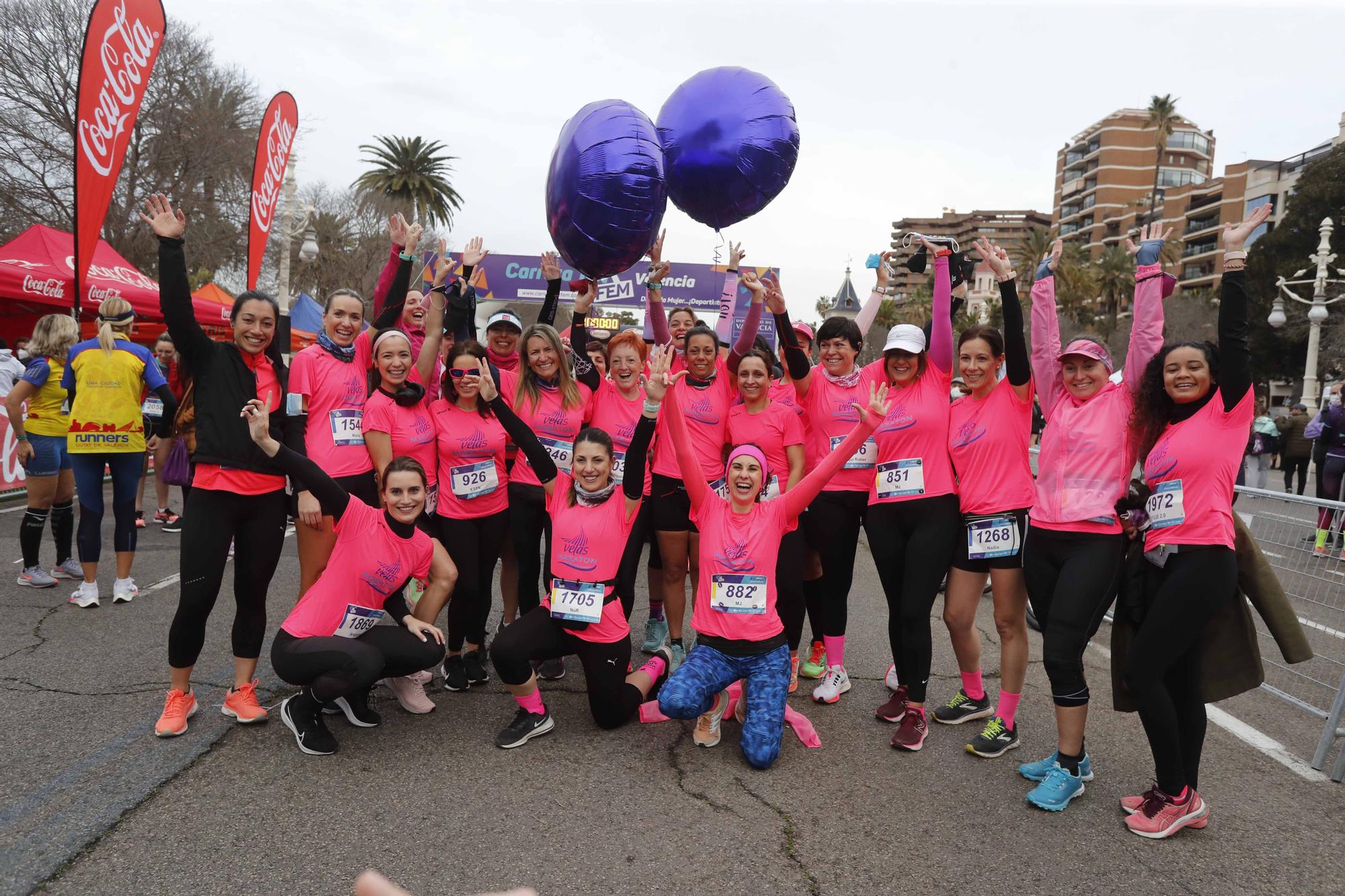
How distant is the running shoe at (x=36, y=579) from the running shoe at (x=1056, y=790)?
6.44 m

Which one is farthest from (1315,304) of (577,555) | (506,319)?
(577,555)

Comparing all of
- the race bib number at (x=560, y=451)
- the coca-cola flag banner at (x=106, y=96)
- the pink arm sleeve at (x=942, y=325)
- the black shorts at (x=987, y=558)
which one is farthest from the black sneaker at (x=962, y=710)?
the coca-cola flag banner at (x=106, y=96)

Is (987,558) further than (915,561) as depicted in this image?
No

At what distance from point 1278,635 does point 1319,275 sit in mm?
23937

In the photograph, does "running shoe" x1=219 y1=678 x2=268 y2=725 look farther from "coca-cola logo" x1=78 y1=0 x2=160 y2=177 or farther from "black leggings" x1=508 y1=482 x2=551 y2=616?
"coca-cola logo" x1=78 y1=0 x2=160 y2=177

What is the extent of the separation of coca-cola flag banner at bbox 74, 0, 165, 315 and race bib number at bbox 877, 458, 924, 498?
24.4 feet

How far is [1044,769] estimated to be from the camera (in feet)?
11.0

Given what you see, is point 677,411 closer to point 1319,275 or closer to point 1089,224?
point 1319,275

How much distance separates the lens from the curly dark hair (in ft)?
10.4

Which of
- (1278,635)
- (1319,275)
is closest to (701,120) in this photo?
(1278,635)

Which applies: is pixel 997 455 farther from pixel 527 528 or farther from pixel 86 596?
pixel 86 596

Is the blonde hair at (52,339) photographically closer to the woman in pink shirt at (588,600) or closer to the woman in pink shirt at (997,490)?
the woman in pink shirt at (588,600)

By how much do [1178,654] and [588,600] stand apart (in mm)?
2388

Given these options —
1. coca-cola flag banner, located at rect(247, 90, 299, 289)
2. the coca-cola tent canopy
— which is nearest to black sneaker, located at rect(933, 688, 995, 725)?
coca-cola flag banner, located at rect(247, 90, 299, 289)
